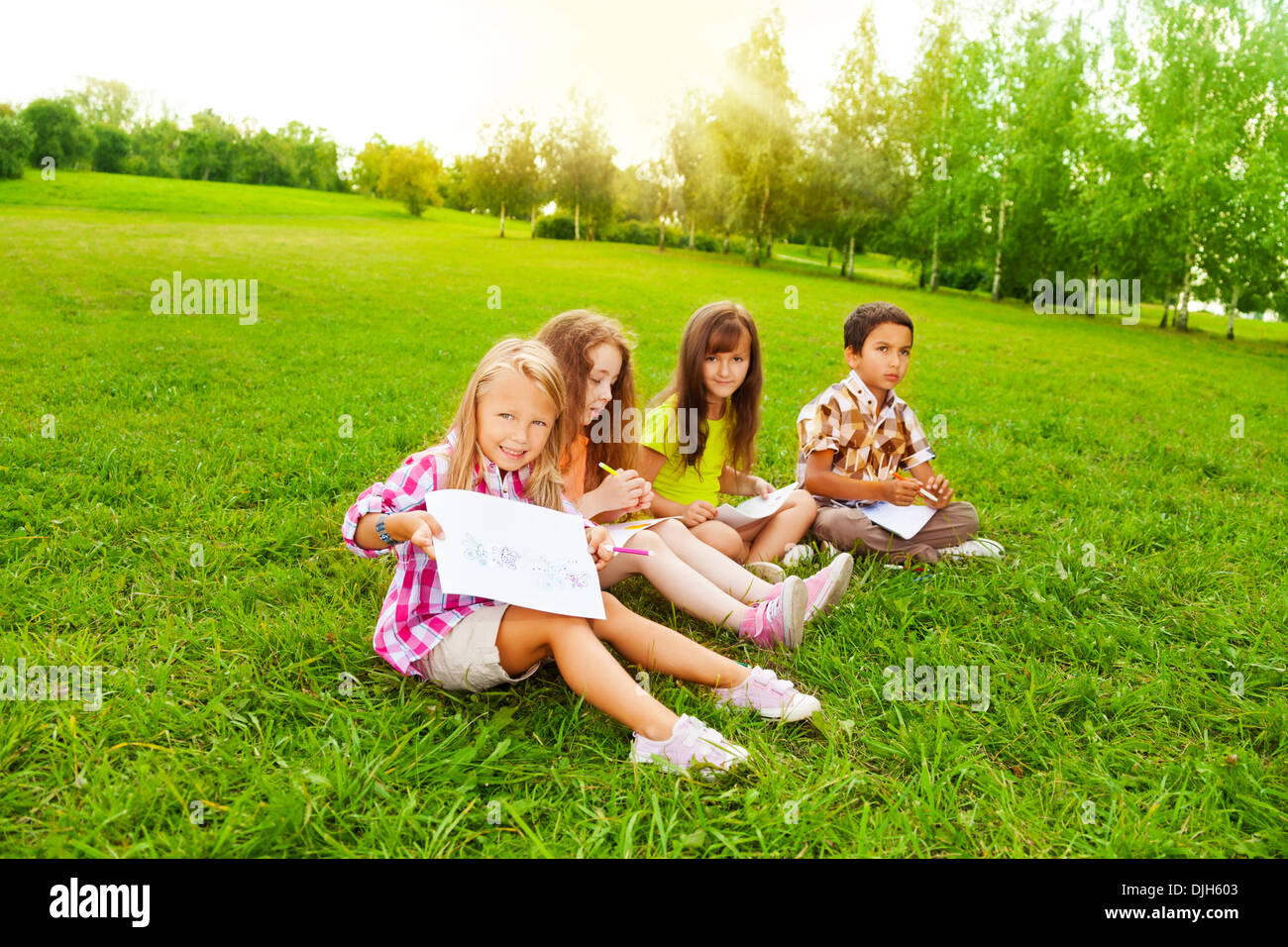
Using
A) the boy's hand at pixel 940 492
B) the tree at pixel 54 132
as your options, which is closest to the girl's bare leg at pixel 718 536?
the boy's hand at pixel 940 492

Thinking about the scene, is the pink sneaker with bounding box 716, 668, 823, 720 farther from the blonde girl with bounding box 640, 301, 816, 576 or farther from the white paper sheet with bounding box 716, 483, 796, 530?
the white paper sheet with bounding box 716, 483, 796, 530

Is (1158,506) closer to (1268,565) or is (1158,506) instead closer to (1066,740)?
(1268,565)

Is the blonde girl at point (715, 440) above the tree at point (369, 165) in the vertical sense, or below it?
below

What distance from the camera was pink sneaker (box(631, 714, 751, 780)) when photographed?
2.44 m

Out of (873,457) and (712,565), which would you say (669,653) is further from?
(873,457)

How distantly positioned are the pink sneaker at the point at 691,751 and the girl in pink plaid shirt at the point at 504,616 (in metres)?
0.01

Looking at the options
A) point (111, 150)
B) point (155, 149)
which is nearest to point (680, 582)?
point (111, 150)

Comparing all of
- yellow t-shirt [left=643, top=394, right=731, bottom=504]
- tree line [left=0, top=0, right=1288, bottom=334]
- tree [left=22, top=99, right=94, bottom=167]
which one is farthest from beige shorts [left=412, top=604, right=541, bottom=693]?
tree [left=22, top=99, right=94, bottom=167]

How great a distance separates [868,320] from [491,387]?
2434mm

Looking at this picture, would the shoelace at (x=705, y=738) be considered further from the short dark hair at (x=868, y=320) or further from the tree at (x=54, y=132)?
the tree at (x=54, y=132)

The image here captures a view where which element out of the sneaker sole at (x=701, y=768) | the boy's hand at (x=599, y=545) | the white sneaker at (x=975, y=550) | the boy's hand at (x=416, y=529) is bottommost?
the sneaker sole at (x=701, y=768)

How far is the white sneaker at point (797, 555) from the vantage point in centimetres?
426
